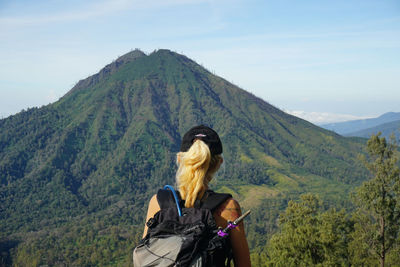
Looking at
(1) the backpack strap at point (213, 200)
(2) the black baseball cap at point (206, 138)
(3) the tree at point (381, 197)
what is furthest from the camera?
(3) the tree at point (381, 197)

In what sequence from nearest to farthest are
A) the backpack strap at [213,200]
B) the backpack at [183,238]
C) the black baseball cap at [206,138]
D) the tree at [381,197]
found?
the backpack at [183,238] < the backpack strap at [213,200] < the black baseball cap at [206,138] < the tree at [381,197]

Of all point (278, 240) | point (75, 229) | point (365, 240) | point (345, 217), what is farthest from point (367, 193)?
point (75, 229)

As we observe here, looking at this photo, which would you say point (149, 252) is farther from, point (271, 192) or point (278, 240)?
point (271, 192)

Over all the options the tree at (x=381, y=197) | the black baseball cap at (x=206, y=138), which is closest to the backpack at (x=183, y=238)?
the black baseball cap at (x=206, y=138)

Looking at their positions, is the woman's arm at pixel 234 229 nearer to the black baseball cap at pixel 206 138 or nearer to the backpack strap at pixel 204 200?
the backpack strap at pixel 204 200

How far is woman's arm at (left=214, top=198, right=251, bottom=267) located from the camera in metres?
4.01

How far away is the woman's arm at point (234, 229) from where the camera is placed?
13.1 ft

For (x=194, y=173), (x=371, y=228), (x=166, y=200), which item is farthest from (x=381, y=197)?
(x=166, y=200)

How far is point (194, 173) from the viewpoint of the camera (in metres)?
4.12

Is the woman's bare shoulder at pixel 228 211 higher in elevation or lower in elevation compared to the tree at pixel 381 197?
higher

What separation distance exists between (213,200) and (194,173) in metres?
0.38

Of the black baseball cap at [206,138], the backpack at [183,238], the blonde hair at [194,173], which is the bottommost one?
the backpack at [183,238]

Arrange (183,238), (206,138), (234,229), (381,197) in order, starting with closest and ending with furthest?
(183,238) → (234,229) → (206,138) → (381,197)

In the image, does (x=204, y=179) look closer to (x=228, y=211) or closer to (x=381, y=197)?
(x=228, y=211)
